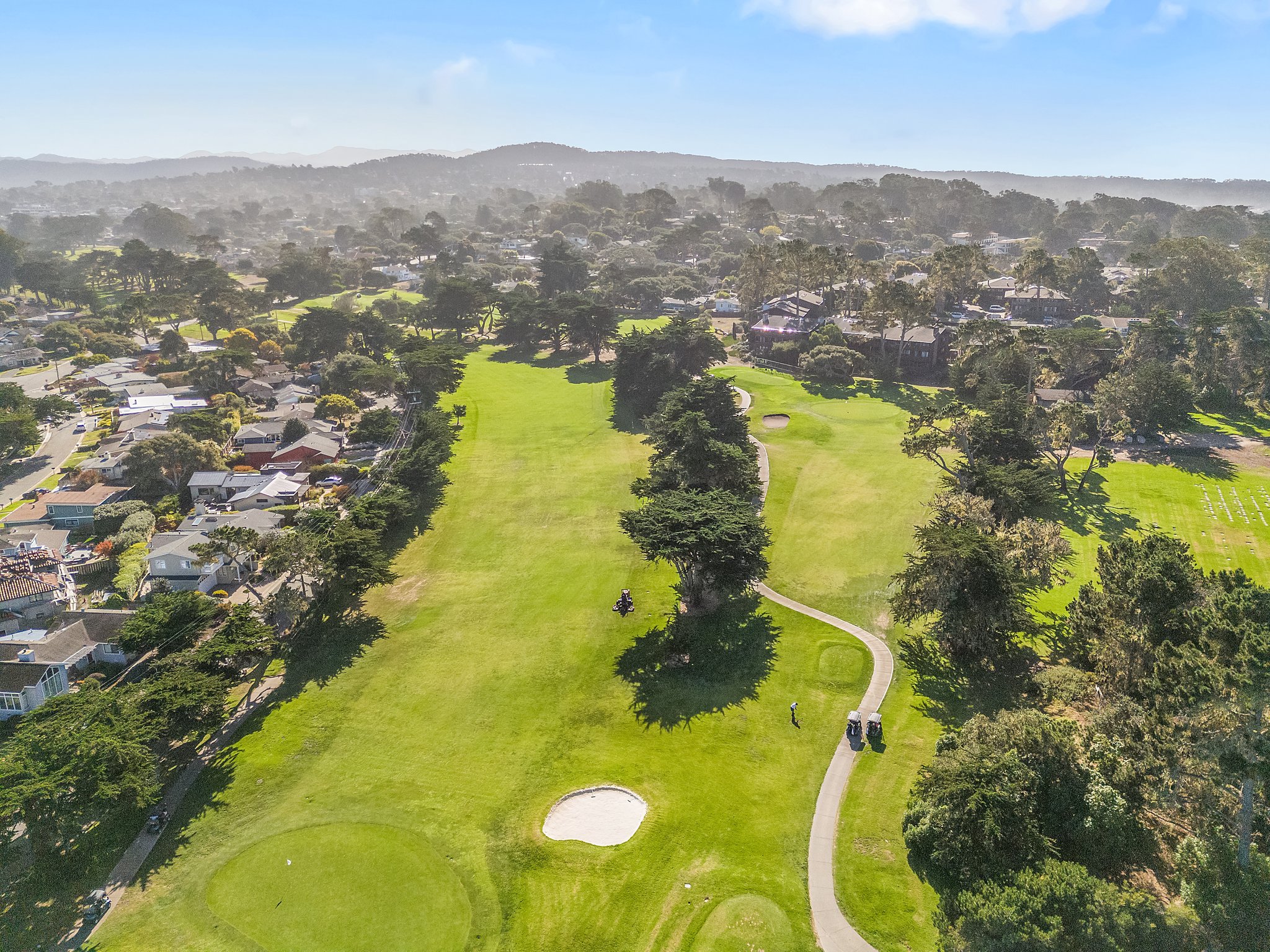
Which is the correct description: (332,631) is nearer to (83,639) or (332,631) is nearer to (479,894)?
(83,639)

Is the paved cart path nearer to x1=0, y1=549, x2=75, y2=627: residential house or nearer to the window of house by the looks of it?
the window of house

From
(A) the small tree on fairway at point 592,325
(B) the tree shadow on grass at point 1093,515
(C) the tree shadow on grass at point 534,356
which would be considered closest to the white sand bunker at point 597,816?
(B) the tree shadow on grass at point 1093,515

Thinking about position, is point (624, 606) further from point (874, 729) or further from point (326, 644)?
point (326, 644)

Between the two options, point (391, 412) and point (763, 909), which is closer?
point (763, 909)

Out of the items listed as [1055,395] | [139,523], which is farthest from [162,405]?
[1055,395]

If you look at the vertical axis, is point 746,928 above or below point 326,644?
above

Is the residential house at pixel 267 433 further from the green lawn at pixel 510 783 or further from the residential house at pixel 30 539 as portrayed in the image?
the green lawn at pixel 510 783

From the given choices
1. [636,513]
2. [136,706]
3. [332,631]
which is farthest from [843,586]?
[136,706]
